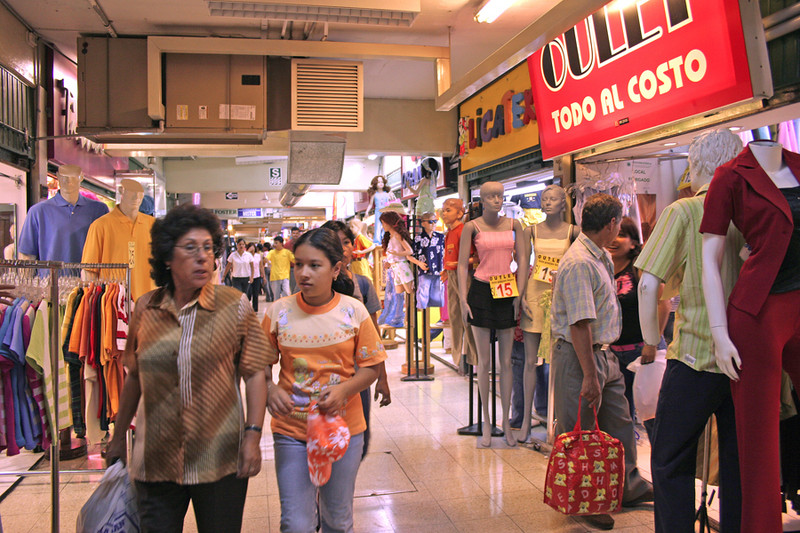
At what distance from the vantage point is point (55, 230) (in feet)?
13.6

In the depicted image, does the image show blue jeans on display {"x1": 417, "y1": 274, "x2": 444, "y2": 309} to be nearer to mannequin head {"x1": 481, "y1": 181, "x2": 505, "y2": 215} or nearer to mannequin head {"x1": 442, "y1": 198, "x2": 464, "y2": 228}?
mannequin head {"x1": 442, "y1": 198, "x2": 464, "y2": 228}

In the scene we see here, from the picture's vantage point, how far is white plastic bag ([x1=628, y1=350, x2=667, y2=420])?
326 centimetres

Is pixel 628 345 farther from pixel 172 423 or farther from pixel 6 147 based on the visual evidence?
pixel 6 147

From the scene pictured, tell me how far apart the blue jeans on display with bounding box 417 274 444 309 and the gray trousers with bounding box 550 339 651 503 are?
3.30m

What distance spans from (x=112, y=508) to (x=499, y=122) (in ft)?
16.9

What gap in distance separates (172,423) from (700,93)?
2.83 m

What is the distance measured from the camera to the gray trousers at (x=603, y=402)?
2912 millimetres

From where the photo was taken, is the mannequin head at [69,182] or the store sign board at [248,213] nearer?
the mannequin head at [69,182]

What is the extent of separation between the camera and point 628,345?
3.67m

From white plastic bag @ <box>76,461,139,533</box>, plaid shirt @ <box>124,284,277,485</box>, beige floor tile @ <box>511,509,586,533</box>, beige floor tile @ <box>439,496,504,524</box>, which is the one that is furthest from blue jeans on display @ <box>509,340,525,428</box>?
white plastic bag @ <box>76,461,139,533</box>

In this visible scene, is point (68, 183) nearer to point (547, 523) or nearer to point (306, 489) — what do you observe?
point (306, 489)

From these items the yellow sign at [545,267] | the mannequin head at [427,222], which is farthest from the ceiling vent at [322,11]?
the mannequin head at [427,222]

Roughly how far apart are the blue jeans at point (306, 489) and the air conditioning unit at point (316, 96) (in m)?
4.26

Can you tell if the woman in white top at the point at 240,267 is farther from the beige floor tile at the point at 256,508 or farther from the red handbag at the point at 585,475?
the red handbag at the point at 585,475
